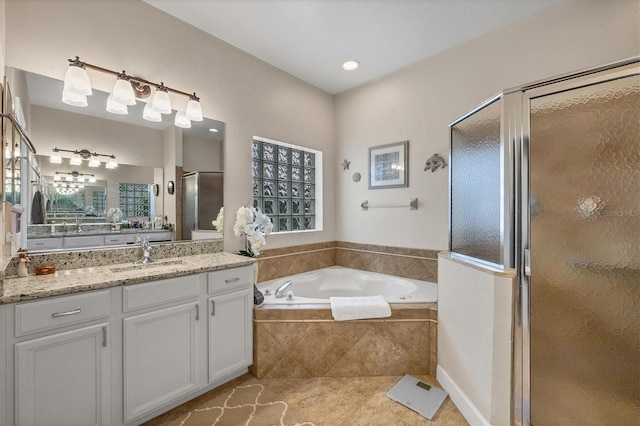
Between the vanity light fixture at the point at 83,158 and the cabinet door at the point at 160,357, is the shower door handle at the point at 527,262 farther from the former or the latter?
the vanity light fixture at the point at 83,158

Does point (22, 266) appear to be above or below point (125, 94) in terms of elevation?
below

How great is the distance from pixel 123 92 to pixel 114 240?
1023 millimetres

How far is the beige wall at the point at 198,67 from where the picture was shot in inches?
64.7

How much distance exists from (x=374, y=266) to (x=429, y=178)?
113 cm

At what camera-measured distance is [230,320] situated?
1915 millimetres

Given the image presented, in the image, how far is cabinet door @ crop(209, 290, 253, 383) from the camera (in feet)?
5.99

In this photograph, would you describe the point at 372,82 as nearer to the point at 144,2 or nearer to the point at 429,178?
the point at 429,178

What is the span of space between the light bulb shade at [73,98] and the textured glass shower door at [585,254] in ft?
8.73

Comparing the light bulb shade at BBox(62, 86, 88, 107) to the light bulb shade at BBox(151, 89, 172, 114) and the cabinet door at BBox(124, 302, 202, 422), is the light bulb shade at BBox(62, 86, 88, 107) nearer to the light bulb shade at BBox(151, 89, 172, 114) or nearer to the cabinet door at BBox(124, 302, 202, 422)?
the light bulb shade at BBox(151, 89, 172, 114)

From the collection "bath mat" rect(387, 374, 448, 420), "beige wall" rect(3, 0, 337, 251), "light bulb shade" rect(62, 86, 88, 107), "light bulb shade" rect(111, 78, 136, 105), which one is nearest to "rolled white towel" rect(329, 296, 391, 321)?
"bath mat" rect(387, 374, 448, 420)

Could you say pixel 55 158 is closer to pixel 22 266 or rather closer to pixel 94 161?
pixel 94 161

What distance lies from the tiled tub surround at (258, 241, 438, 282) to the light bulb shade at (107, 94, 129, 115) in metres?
1.63

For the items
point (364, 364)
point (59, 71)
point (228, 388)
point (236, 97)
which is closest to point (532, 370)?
point (364, 364)

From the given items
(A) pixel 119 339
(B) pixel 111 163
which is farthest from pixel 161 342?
(B) pixel 111 163
